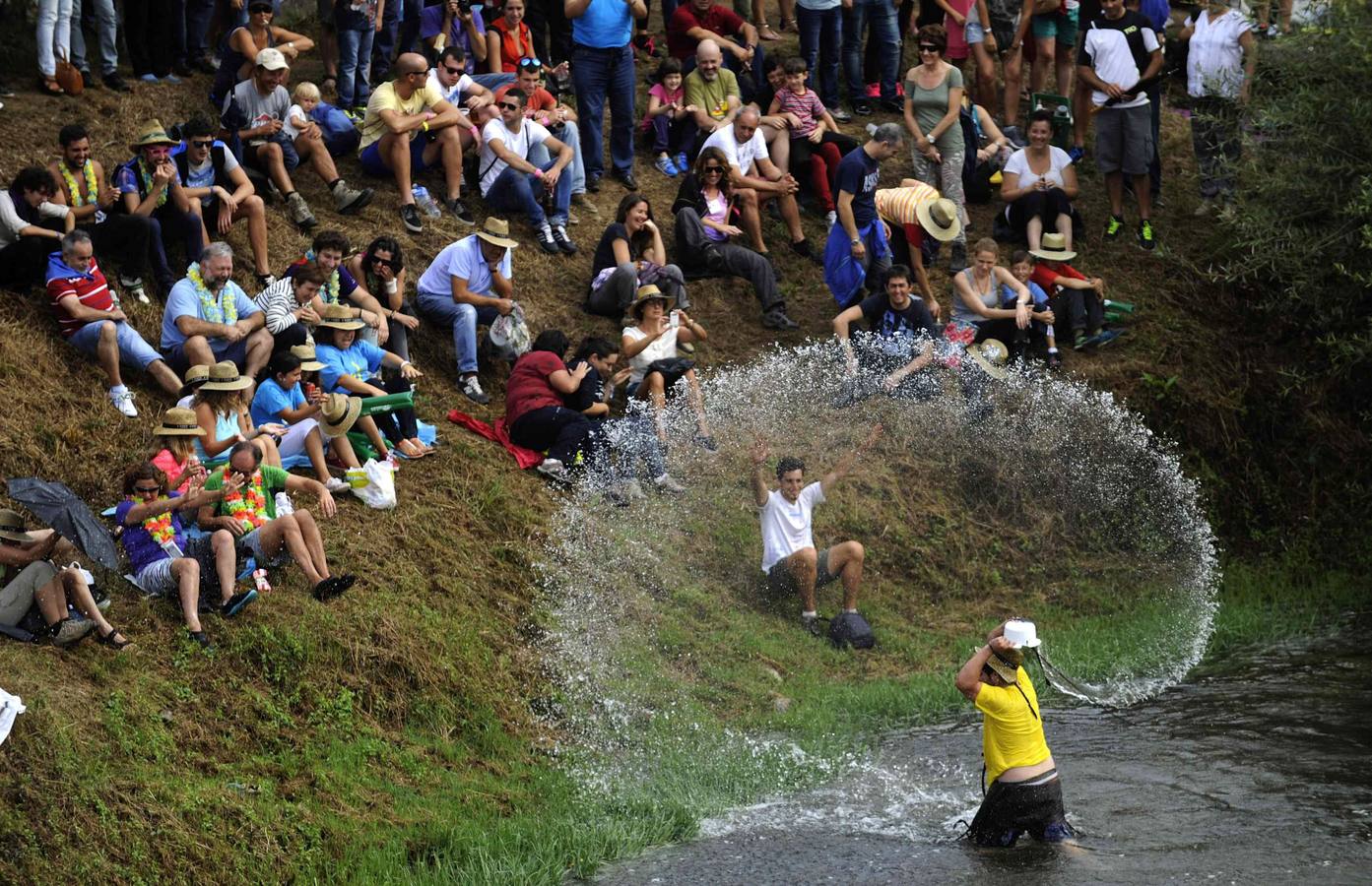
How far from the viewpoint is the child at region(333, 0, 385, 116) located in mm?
20016

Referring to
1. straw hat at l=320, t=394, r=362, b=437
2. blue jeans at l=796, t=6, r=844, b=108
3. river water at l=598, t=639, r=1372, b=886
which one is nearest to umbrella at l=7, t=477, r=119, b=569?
straw hat at l=320, t=394, r=362, b=437

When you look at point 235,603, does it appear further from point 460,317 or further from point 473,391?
point 460,317

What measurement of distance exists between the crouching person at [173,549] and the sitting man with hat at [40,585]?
1.74 ft

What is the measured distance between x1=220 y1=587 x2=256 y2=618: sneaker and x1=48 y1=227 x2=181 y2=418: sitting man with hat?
2.48 m

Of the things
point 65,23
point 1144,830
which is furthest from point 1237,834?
point 65,23

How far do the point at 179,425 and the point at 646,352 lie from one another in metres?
5.34

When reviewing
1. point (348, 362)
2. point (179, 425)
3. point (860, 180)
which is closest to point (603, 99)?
point (860, 180)

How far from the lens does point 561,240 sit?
2017 centimetres

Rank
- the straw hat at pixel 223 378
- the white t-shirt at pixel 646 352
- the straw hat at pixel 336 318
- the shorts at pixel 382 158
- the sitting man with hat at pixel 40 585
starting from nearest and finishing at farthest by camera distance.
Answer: the sitting man with hat at pixel 40 585 < the straw hat at pixel 223 378 < the straw hat at pixel 336 318 < the white t-shirt at pixel 646 352 < the shorts at pixel 382 158

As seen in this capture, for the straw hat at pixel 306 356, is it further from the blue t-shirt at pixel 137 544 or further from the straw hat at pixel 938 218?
the straw hat at pixel 938 218

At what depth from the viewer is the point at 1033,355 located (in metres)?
20.0

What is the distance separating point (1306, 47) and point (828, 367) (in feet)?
21.4

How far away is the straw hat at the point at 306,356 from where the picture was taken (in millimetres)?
15766

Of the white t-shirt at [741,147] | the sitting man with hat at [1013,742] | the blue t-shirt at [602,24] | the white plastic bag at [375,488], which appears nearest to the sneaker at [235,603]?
the white plastic bag at [375,488]
